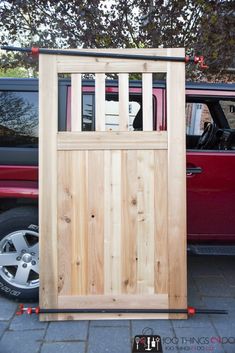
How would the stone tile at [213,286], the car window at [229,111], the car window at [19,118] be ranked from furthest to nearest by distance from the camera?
the car window at [229,111], the stone tile at [213,286], the car window at [19,118]

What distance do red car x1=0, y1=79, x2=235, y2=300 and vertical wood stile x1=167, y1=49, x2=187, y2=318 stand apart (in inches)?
15.5

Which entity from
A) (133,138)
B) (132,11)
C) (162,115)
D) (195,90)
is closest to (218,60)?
(132,11)

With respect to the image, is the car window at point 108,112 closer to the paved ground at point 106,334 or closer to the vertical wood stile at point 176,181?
the vertical wood stile at point 176,181

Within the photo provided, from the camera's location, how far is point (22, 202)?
3.83m

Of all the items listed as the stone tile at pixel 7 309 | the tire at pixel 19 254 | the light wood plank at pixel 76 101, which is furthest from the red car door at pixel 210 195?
the stone tile at pixel 7 309

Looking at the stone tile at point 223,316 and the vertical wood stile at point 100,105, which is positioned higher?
the vertical wood stile at point 100,105

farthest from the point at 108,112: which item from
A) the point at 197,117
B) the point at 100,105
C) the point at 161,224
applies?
the point at 197,117

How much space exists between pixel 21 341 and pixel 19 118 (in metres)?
1.93

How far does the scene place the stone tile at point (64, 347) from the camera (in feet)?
9.66

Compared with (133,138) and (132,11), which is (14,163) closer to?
(133,138)

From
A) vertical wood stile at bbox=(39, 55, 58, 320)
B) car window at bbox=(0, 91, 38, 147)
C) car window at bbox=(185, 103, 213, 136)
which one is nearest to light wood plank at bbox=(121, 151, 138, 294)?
vertical wood stile at bbox=(39, 55, 58, 320)

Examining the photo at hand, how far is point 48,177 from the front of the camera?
128 inches

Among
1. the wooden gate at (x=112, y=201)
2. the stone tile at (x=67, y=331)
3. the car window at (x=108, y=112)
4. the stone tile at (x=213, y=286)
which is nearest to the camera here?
the stone tile at (x=67, y=331)

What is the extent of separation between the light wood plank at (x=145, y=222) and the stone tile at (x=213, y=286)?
3.33ft
